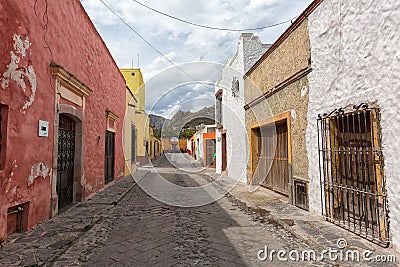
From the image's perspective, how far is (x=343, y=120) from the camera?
14.8 feet

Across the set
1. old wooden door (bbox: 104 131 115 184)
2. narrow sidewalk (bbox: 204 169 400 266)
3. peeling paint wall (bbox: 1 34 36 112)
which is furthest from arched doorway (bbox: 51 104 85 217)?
narrow sidewalk (bbox: 204 169 400 266)

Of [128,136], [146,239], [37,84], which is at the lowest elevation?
[146,239]

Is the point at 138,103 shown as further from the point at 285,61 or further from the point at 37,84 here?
the point at 37,84

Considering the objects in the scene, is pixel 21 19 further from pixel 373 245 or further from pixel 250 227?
pixel 373 245

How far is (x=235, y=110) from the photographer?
38.3 ft

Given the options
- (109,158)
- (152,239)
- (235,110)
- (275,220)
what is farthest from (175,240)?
(235,110)

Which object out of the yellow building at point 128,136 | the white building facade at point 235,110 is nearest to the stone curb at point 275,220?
the white building facade at point 235,110

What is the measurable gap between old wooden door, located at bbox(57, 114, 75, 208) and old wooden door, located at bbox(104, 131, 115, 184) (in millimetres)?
3131

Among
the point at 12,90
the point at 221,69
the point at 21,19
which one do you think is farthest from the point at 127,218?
the point at 221,69

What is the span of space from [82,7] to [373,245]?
287 inches

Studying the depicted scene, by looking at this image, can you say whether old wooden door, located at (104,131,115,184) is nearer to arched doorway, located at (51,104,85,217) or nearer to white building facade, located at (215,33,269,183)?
arched doorway, located at (51,104,85,217)

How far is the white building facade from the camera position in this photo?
10156mm

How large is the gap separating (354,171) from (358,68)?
5.09 ft

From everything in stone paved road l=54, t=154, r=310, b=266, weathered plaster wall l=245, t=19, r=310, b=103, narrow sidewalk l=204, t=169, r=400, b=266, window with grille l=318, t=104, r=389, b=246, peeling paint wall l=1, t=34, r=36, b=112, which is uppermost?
weathered plaster wall l=245, t=19, r=310, b=103
